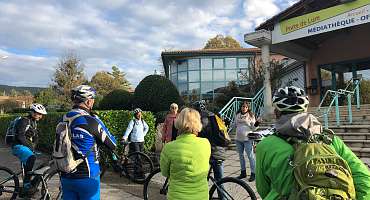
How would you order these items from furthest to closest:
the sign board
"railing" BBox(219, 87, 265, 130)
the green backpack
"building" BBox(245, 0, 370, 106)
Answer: "railing" BBox(219, 87, 265, 130) < "building" BBox(245, 0, 370, 106) < the sign board < the green backpack

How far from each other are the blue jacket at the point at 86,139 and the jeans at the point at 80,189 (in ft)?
0.16

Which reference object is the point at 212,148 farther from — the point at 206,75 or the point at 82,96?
the point at 206,75

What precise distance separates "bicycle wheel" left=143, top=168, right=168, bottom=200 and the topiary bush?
1023cm

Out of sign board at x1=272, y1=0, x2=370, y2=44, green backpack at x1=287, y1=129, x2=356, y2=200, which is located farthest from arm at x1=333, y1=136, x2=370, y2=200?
sign board at x1=272, y1=0, x2=370, y2=44

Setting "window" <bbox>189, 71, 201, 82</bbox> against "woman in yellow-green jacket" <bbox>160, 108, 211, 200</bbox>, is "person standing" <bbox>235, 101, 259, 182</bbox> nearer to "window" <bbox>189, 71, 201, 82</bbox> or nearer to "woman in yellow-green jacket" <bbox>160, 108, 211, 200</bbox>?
"woman in yellow-green jacket" <bbox>160, 108, 211, 200</bbox>

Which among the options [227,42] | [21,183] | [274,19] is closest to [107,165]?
[21,183]

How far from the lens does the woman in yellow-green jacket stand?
12.5 ft

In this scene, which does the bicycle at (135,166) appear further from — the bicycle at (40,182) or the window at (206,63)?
the window at (206,63)

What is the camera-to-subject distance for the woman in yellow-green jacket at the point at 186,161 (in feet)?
12.5

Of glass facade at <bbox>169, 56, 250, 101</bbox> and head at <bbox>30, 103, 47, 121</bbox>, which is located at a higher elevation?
glass facade at <bbox>169, 56, 250, 101</bbox>

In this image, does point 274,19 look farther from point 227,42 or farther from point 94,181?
point 227,42

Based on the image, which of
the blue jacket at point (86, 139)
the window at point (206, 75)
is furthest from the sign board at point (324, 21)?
the window at point (206, 75)

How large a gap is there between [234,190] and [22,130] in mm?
3793

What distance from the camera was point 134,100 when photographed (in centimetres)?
1567
